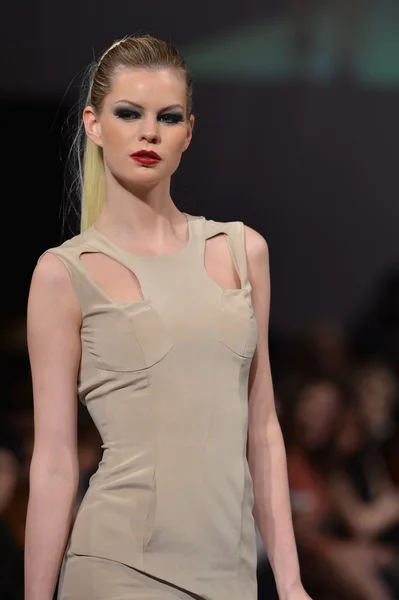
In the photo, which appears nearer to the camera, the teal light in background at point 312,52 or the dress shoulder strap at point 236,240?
the dress shoulder strap at point 236,240

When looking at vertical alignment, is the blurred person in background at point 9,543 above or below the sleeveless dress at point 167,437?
below

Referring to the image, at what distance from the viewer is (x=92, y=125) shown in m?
1.78

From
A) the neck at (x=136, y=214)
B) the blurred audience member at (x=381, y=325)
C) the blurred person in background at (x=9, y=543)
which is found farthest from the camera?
the blurred audience member at (x=381, y=325)

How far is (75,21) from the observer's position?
352cm

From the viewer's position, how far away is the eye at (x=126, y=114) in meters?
1.72

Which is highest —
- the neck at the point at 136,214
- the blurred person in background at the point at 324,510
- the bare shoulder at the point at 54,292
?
the neck at the point at 136,214

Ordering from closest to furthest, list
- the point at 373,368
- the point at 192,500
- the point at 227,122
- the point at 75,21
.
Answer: the point at 192,500 → the point at 75,21 → the point at 227,122 → the point at 373,368

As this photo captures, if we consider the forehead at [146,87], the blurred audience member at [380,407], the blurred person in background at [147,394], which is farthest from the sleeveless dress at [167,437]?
the blurred audience member at [380,407]

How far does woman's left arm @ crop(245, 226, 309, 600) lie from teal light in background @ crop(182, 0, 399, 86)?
6.77 ft

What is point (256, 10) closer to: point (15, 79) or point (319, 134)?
point (319, 134)

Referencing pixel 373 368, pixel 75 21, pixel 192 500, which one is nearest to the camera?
pixel 192 500

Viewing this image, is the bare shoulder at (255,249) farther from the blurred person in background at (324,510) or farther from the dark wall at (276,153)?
the blurred person in background at (324,510)

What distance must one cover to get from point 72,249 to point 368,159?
2.43 metres

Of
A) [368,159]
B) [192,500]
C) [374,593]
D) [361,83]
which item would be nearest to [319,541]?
[374,593]
